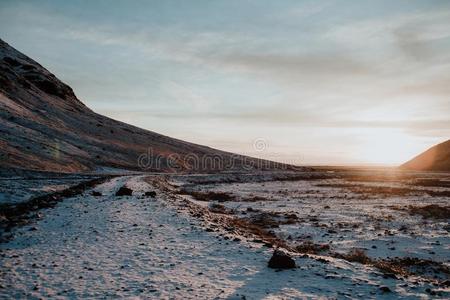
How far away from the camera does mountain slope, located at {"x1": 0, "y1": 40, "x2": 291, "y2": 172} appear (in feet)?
224

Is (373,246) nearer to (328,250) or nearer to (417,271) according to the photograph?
(328,250)

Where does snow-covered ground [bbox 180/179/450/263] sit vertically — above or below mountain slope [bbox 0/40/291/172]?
below

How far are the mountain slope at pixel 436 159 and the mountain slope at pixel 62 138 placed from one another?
252ft

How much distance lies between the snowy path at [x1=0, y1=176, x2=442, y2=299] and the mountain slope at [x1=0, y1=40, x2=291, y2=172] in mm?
43366

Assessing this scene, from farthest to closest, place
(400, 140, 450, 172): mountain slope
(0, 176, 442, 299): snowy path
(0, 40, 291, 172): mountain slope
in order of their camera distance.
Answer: (400, 140, 450, 172): mountain slope < (0, 40, 291, 172): mountain slope < (0, 176, 442, 299): snowy path

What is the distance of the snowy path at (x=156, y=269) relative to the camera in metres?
9.08

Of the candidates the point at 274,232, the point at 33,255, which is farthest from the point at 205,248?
the point at 274,232

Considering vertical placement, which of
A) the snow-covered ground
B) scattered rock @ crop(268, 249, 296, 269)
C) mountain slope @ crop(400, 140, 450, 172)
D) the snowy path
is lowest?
the snow-covered ground

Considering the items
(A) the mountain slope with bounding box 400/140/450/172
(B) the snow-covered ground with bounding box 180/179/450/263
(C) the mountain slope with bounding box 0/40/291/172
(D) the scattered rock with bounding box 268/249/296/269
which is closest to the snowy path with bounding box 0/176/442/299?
(D) the scattered rock with bounding box 268/249/296/269

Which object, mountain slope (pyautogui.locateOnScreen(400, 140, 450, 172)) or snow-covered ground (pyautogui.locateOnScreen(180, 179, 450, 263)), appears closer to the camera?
snow-covered ground (pyautogui.locateOnScreen(180, 179, 450, 263))

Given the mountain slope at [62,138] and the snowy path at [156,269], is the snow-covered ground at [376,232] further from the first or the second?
the mountain slope at [62,138]

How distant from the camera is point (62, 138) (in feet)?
307

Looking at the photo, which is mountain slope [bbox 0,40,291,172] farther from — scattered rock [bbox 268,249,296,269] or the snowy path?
scattered rock [bbox 268,249,296,269]

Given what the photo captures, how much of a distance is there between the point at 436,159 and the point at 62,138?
543 feet
